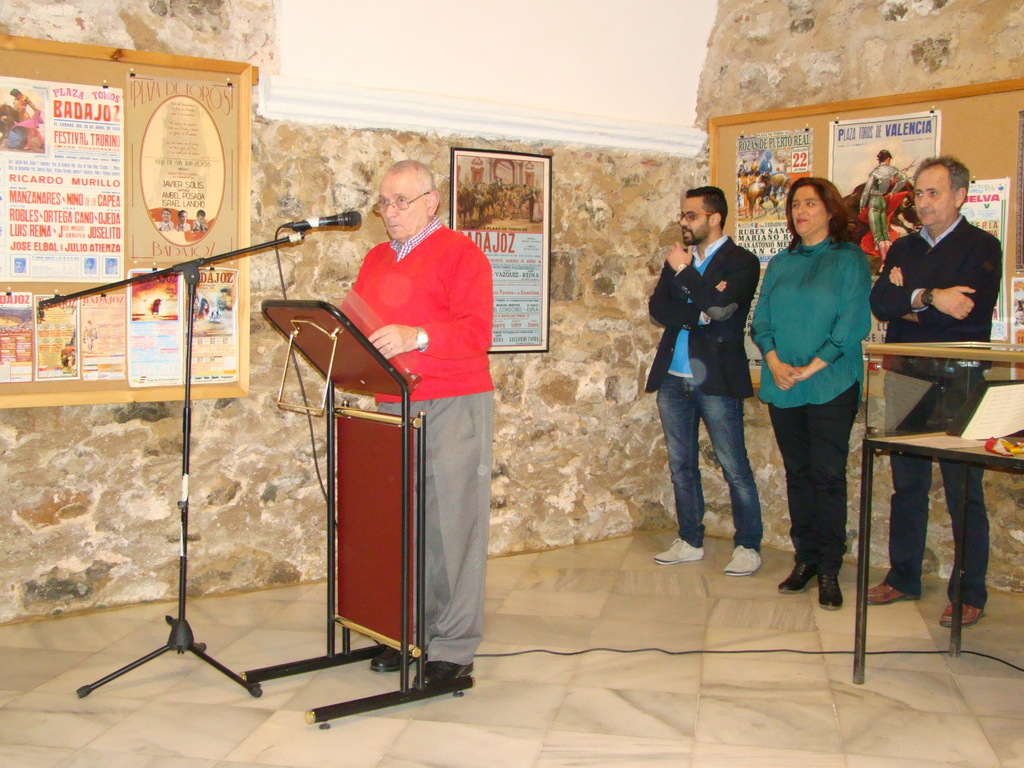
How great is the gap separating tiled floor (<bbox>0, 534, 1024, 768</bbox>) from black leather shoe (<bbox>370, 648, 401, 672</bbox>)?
0.04 metres

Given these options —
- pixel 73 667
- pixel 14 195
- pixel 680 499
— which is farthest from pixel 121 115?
pixel 680 499

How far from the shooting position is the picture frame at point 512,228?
428cm

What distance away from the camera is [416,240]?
2.96 m

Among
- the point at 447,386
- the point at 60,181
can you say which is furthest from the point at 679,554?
the point at 60,181

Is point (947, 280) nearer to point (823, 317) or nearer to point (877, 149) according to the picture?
point (823, 317)

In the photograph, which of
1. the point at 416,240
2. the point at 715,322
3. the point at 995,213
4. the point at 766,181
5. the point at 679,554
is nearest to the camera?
the point at 416,240

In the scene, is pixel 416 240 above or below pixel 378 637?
above

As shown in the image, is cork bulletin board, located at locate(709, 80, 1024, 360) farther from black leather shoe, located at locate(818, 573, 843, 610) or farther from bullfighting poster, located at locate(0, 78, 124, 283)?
bullfighting poster, located at locate(0, 78, 124, 283)

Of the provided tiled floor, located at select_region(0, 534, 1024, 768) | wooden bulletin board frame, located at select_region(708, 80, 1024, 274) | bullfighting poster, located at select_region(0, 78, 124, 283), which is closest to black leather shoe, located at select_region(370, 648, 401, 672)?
tiled floor, located at select_region(0, 534, 1024, 768)

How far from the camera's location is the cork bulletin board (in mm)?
3797

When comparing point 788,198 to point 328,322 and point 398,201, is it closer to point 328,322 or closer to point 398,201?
point 398,201

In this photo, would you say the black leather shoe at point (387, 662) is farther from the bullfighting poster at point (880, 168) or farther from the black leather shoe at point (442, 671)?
the bullfighting poster at point (880, 168)

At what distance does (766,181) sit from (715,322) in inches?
35.7

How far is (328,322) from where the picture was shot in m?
2.45
